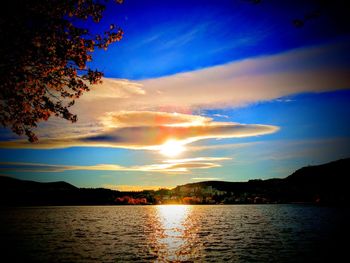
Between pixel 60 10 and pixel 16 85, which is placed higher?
pixel 60 10

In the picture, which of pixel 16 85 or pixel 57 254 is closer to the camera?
pixel 16 85

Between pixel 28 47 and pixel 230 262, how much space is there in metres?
33.7

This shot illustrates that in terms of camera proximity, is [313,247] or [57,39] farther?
[313,247]

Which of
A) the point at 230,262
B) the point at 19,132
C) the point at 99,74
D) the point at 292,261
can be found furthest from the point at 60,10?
the point at 292,261

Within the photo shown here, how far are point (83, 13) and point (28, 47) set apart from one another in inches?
192

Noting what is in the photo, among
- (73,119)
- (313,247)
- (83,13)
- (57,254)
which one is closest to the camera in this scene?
(83,13)

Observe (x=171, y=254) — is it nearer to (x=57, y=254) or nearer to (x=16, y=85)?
(x=57, y=254)

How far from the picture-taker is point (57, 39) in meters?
22.5

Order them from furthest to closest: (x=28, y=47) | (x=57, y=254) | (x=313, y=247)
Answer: (x=313, y=247)
(x=57, y=254)
(x=28, y=47)

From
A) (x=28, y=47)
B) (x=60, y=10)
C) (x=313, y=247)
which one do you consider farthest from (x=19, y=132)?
(x=313, y=247)

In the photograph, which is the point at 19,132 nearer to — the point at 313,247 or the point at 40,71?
the point at 40,71

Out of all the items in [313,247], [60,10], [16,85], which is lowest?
[313,247]

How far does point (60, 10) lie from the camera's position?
22469 mm

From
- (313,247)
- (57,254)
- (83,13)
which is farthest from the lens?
(313,247)
